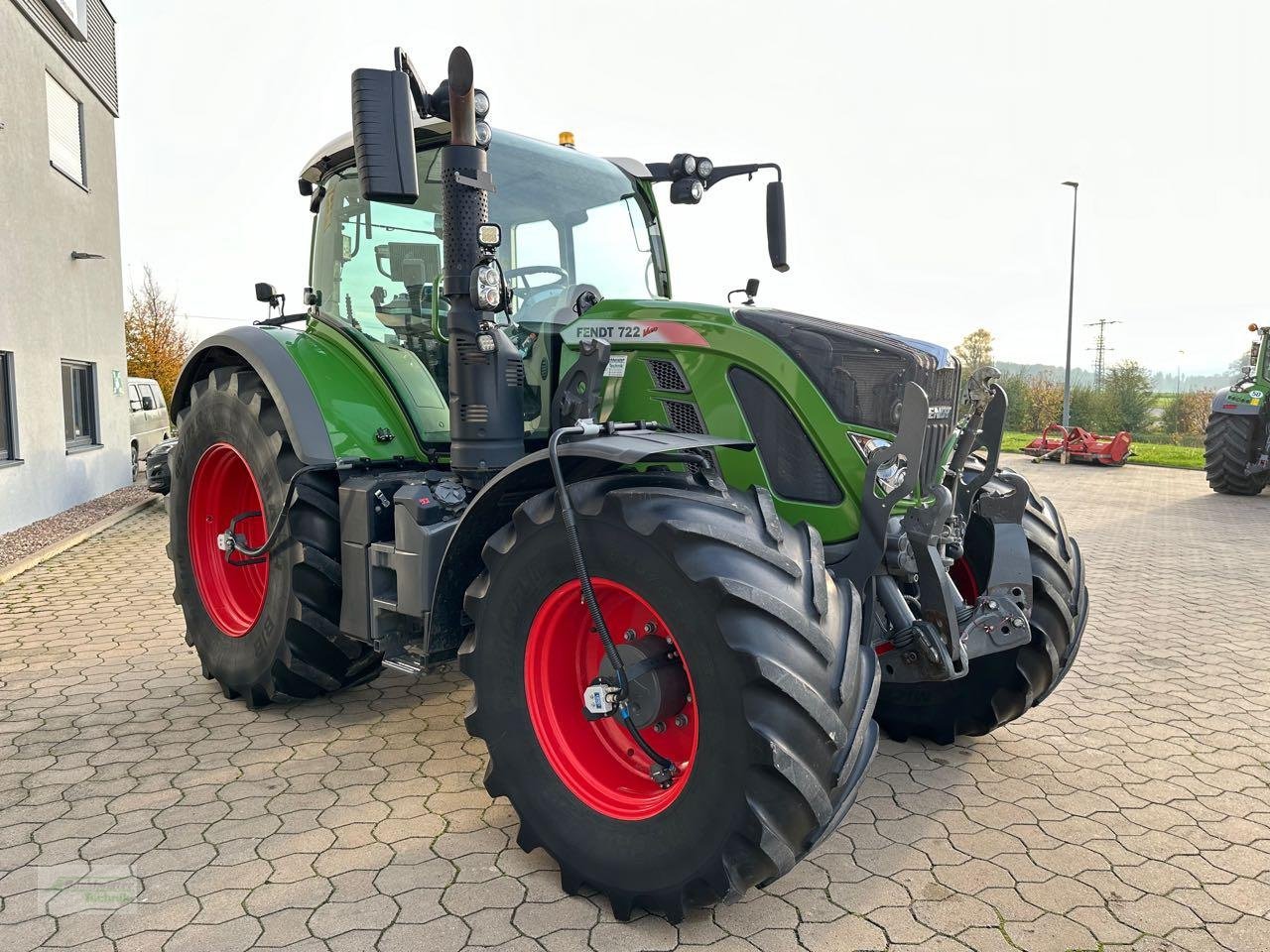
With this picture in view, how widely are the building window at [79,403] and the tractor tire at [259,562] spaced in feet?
27.2

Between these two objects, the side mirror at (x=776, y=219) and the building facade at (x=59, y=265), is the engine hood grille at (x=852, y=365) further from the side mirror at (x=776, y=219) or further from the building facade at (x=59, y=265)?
the building facade at (x=59, y=265)

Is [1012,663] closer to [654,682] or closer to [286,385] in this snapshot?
[654,682]

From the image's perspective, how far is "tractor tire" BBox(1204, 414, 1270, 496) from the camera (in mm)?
13125

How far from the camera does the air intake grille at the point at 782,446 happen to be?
9.81 ft

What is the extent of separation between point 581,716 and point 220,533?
8.78 ft

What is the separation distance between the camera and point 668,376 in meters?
3.20

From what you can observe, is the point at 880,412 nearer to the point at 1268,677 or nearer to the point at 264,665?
the point at 264,665

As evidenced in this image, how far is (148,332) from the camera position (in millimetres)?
23641

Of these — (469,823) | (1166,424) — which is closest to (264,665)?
(469,823)

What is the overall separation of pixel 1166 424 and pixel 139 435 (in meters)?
27.5

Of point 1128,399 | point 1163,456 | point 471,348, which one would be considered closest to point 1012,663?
point 471,348

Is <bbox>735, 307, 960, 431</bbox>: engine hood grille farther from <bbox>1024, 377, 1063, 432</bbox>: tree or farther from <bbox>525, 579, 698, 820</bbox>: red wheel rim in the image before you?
<bbox>1024, 377, 1063, 432</bbox>: tree

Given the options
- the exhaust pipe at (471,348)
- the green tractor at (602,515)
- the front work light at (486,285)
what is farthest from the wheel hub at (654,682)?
the front work light at (486,285)
